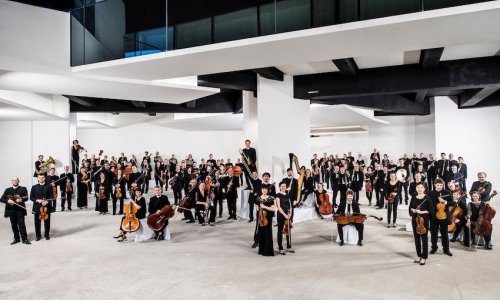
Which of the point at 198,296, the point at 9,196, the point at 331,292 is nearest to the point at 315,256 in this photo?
the point at 331,292

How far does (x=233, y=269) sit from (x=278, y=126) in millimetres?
5327

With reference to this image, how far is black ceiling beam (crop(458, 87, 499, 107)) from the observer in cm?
1192

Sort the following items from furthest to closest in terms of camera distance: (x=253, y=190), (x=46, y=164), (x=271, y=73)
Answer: (x=46, y=164)
(x=253, y=190)
(x=271, y=73)

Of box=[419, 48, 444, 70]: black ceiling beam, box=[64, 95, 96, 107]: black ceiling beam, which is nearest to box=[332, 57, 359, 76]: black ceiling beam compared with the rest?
box=[419, 48, 444, 70]: black ceiling beam

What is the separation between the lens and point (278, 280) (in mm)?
5570

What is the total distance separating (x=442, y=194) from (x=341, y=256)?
2339 millimetres

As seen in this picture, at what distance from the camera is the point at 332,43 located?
247 inches

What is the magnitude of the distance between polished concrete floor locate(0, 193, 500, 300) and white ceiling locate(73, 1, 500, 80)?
3650 millimetres

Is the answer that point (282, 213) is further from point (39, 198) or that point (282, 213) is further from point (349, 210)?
point (39, 198)

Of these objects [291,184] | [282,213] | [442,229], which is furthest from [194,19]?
[442,229]

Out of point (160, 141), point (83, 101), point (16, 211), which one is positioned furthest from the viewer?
point (160, 141)

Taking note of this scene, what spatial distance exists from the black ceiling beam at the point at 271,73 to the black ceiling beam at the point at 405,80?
0.72 meters

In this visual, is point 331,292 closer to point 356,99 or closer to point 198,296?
point 198,296

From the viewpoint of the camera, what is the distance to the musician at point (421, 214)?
643cm
